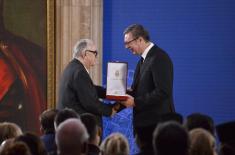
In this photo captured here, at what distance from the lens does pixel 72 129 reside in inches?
186

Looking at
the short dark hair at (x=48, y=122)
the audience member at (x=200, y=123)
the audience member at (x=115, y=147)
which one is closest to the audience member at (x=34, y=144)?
the audience member at (x=115, y=147)

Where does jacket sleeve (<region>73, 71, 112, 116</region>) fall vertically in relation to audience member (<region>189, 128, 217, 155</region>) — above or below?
below

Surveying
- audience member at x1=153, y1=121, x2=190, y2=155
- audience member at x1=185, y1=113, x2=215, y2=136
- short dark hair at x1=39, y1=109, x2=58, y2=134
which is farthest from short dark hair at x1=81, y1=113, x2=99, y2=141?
audience member at x1=153, y1=121, x2=190, y2=155

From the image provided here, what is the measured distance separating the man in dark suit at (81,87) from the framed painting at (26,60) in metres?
2.28

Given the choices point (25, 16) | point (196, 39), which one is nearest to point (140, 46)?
point (196, 39)

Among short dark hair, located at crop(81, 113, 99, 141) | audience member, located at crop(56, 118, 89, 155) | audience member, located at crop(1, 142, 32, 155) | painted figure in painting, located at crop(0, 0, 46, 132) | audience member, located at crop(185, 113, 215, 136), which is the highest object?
audience member, located at crop(56, 118, 89, 155)

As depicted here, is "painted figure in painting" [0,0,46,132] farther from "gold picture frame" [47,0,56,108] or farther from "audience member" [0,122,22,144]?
"audience member" [0,122,22,144]

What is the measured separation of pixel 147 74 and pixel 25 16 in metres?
3.12

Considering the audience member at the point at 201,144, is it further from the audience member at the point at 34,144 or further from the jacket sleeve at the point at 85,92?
the jacket sleeve at the point at 85,92

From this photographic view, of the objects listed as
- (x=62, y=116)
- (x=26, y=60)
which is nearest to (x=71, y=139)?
(x=62, y=116)

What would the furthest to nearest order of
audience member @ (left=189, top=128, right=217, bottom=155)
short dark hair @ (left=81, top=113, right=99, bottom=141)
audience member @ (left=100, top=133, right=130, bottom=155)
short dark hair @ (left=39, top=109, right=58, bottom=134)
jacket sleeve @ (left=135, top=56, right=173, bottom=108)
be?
jacket sleeve @ (left=135, top=56, right=173, bottom=108)
short dark hair @ (left=39, top=109, right=58, bottom=134)
short dark hair @ (left=81, top=113, right=99, bottom=141)
audience member @ (left=100, top=133, right=130, bottom=155)
audience member @ (left=189, top=128, right=217, bottom=155)

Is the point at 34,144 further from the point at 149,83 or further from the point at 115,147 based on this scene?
the point at 149,83

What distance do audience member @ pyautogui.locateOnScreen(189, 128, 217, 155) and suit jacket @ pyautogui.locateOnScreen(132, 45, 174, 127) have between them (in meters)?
2.20

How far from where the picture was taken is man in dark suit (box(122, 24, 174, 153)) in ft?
24.2
